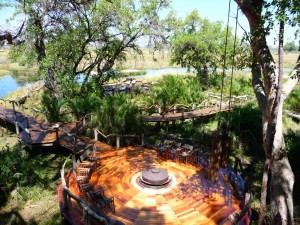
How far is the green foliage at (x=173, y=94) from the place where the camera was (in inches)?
685

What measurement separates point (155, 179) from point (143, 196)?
2.30 ft

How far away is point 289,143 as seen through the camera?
483 inches

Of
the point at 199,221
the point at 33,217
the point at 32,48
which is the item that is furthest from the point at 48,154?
the point at 199,221

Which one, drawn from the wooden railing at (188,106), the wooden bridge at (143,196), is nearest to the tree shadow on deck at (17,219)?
the wooden bridge at (143,196)

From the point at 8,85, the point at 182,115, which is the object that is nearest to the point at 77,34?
the point at 182,115

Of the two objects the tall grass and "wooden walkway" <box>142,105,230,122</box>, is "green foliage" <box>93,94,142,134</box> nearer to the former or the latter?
"wooden walkway" <box>142,105,230,122</box>

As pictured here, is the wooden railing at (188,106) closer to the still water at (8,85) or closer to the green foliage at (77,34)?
the green foliage at (77,34)

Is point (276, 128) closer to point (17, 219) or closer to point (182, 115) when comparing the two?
point (17, 219)

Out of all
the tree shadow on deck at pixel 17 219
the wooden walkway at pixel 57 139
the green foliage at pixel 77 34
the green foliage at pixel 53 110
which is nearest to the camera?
the tree shadow on deck at pixel 17 219

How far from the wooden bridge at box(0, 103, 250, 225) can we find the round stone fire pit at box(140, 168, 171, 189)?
34 cm

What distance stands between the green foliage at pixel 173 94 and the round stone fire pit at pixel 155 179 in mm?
8642

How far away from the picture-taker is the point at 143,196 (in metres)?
7.96

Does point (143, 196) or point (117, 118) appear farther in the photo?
point (117, 118)

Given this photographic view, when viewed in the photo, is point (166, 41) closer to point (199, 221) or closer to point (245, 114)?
point (245, 114)
